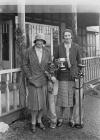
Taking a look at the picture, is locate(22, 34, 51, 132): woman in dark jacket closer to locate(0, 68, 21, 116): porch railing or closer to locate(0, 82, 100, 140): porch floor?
locate(0, 82, 100, 140): porch floor

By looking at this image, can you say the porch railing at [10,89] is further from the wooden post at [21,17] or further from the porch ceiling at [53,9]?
the porch ceiling at [53,9]

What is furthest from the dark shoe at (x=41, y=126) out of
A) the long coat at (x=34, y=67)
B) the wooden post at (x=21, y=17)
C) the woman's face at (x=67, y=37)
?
the wooden post at (x=21, y=17)

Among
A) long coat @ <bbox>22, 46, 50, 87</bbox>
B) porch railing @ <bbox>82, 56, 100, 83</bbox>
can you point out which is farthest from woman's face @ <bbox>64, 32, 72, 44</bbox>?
porch railing @ <bbox>82, 56, 100, 83</bbox>

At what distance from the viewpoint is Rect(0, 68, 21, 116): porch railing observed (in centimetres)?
455

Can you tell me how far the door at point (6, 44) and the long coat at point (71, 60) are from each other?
4509 millimetres

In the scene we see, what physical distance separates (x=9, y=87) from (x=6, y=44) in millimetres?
4329

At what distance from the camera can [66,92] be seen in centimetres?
435

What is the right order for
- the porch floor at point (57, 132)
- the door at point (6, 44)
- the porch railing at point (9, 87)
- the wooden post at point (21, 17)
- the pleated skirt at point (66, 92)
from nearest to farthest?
the porch floor at point (57, 132) → the pleated skirt at point (66, 92) → the porch railing at point (9, 87) → the wooden post at point (21, 17) → the door at point (6, 44)

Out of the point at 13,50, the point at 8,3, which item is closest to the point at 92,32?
the point at 13,50

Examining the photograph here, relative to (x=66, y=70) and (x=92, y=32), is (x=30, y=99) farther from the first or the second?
(x=92, y=32)

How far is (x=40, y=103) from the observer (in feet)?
13.5

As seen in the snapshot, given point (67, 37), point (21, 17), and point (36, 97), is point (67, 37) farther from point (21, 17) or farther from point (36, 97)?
point (21, 17)

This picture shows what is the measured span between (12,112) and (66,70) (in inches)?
51.4

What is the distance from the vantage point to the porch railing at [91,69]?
7861 millimetres
